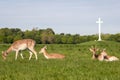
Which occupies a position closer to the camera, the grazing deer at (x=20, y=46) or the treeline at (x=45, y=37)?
the grazing deer at (x=20, y=46)

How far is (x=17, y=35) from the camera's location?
2970 inches

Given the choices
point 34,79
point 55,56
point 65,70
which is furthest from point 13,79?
point 55,56

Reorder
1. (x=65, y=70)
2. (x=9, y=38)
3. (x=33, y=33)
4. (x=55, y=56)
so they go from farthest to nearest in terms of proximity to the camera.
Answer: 1. (x=33, y=33)
2. (x=9, y=38)
3. (x=55, y=56)
4. (x=65, y=70)

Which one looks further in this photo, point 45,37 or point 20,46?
point 45,37

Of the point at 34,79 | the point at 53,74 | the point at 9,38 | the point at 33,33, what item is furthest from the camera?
the point at 33,33

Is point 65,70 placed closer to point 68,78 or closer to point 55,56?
point 68,78

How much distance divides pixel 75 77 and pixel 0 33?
7023 centimetres

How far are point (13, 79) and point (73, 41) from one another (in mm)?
65837

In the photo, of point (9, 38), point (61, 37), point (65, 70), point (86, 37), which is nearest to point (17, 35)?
point (9, 38)

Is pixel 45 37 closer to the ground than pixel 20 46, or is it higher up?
higher up

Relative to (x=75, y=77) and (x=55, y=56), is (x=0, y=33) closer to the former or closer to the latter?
(x=55, y=56)

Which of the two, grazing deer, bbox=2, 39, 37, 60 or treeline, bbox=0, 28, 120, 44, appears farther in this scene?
treeline, bbox=0, 28, 120, 44

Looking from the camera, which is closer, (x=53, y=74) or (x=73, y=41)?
(x=53, y=74)

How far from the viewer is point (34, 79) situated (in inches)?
378
